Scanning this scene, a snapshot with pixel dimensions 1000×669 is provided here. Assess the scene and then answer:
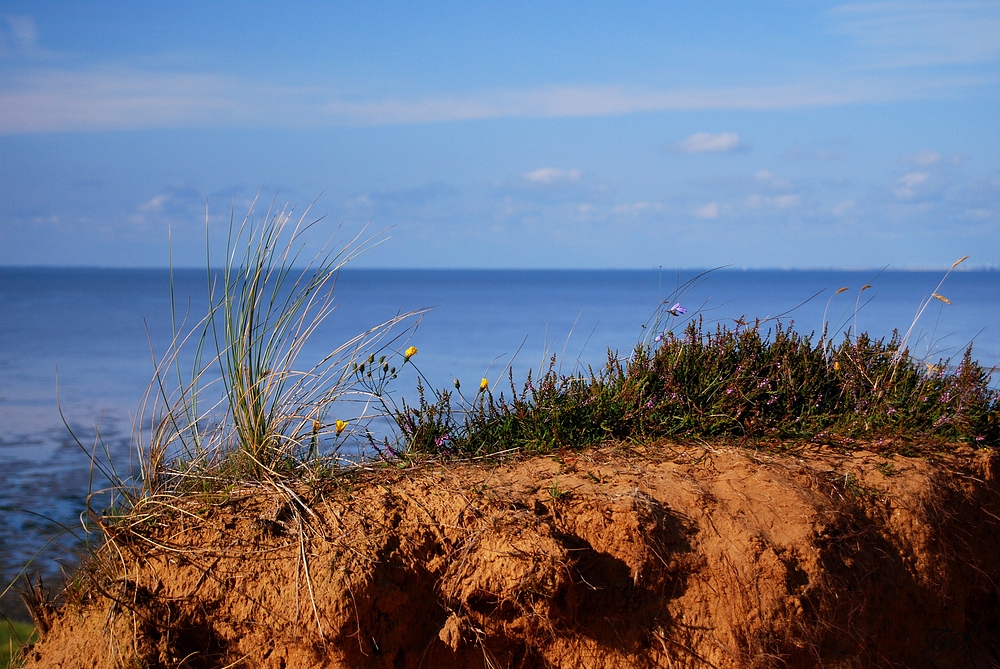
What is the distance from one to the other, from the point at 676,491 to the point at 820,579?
806 mm

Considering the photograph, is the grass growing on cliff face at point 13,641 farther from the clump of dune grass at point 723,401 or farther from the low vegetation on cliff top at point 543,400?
the clump of dune grass at point 723,401

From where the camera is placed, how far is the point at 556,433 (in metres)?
4.77

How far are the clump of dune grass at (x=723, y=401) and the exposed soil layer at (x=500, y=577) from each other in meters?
0.50

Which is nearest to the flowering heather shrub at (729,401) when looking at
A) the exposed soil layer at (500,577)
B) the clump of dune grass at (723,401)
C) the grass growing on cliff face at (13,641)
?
the clump of dune grass at (723,401)

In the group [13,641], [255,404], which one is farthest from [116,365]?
[255,404]

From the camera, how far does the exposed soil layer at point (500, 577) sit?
3.67m

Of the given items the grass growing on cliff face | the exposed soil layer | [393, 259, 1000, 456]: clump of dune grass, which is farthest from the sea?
the exposed soil layer

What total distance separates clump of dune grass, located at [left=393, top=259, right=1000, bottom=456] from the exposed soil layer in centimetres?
50

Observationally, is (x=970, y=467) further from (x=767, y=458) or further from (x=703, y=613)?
(x=703, y=613)

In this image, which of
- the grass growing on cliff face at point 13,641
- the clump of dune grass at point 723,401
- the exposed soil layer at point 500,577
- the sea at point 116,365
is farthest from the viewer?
the sea at point 116,365

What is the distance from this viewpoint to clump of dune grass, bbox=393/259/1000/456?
4879 mm

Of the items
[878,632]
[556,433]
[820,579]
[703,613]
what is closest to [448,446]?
[556,433]

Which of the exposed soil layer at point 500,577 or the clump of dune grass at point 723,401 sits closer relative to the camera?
the exposed soil layer at point 500,577

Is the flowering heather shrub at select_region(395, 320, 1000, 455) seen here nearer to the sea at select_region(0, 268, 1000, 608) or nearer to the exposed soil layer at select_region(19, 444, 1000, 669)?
the sea at select_region(0, 268, 1000, 608)
